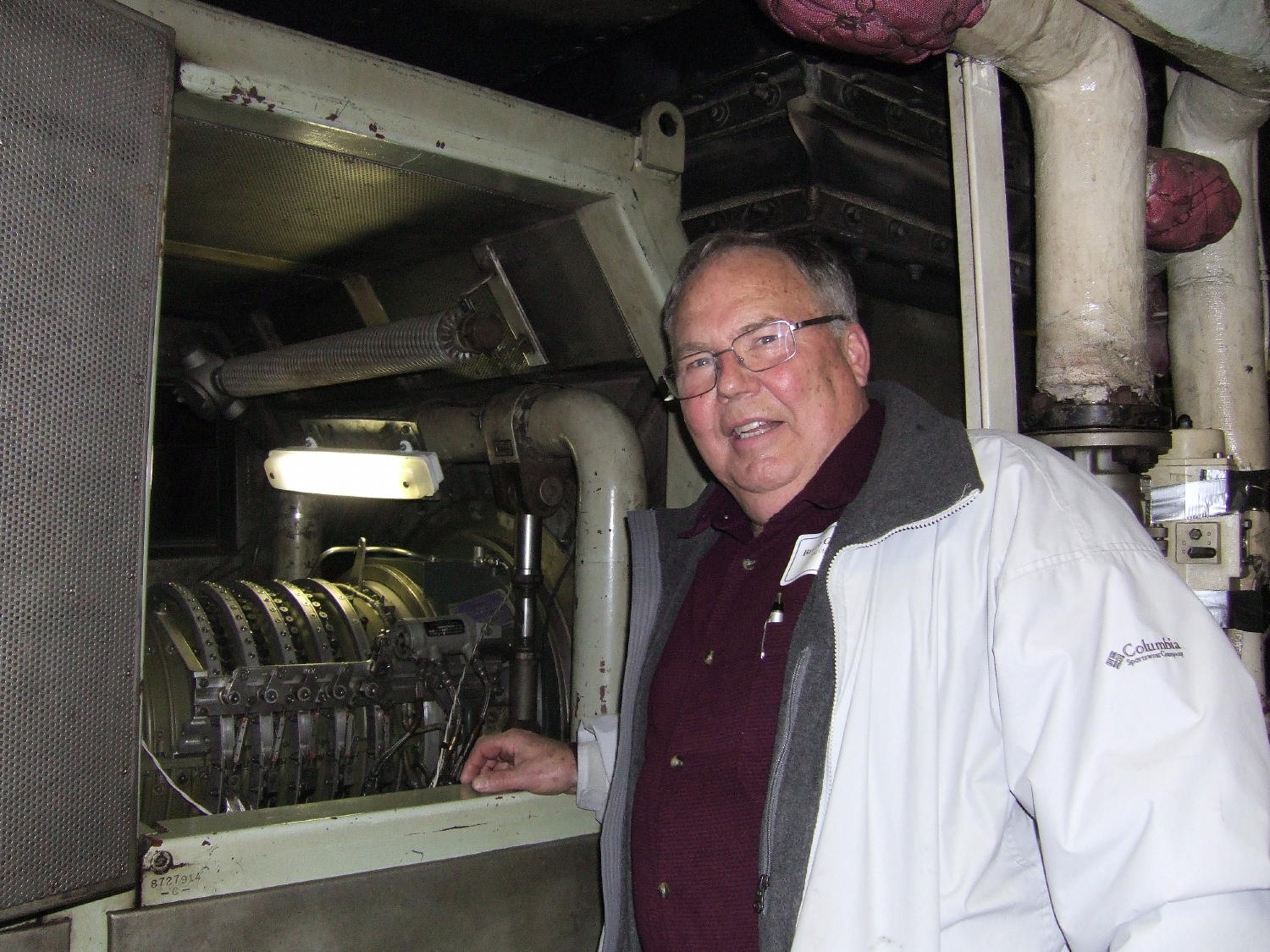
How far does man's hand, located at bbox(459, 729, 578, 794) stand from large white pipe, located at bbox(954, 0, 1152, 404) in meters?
1.04

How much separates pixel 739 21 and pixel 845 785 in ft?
5.03

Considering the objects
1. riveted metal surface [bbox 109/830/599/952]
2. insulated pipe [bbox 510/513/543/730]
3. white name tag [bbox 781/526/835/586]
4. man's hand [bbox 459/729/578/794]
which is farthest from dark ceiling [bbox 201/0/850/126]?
riveted metal surface [bbox 109/830/599/952]

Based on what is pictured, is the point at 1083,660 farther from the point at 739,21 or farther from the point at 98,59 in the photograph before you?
the point at 739,21

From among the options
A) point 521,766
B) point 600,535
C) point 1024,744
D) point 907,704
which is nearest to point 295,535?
point 600,535

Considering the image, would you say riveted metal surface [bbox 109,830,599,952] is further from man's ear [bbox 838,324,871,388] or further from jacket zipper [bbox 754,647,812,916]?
man's ear [bbox 838,324,871,388]

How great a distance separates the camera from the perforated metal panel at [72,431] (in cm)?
117

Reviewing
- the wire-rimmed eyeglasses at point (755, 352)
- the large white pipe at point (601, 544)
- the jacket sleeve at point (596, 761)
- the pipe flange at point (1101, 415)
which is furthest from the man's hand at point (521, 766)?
the pipe flange at point (1101, 415)

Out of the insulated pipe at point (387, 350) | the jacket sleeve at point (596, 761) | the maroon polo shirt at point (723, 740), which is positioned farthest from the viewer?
the insulated pipe at point (387, 350)

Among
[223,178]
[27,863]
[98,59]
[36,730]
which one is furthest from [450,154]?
[27,863]

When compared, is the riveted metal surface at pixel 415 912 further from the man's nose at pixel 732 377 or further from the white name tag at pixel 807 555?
the man's nose at pixel 732 377

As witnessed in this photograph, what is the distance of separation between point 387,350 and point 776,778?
1363 mm

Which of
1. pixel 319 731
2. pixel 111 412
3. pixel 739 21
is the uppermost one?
pixel 739 21

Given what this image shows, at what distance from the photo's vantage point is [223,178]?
1842 mm

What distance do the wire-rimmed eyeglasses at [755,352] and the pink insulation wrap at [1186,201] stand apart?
2.41 ft
